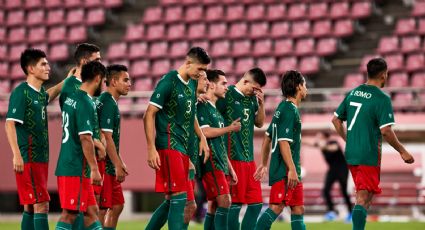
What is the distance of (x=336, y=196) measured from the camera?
19.6 m

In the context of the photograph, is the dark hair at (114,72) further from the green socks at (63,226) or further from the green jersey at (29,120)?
the green socks at (63,226)

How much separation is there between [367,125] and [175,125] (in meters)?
2.09

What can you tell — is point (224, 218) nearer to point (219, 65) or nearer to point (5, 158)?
point (5, 158)

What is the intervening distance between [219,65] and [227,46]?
717 mm

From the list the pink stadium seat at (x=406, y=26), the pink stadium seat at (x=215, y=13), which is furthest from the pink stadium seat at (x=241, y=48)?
the pink stadium seat at (x=406, y=26)

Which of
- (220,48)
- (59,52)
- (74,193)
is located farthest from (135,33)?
(74,193)

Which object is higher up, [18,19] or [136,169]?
[18,19]

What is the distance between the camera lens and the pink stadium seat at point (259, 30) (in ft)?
75.8

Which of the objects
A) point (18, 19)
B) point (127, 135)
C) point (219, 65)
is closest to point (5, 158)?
point (127, 135)

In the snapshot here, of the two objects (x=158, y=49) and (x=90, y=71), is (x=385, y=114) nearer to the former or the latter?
(x=90, y=71)

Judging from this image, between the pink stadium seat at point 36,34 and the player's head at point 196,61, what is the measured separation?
17.6 m

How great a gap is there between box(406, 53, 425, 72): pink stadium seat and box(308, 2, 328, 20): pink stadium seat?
121 inches

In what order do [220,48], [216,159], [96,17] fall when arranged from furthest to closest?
[96,17] < [220,48] < [216,159]

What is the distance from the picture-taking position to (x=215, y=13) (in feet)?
79.2
